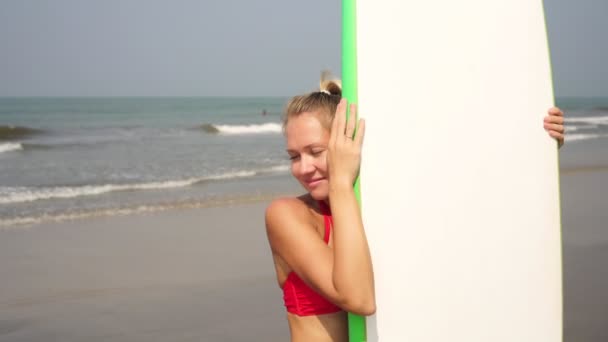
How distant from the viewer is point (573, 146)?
14.2 m

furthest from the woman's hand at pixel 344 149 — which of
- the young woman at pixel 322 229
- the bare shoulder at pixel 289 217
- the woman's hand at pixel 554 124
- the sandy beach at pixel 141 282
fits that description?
the sandy beach at pixel 141 282

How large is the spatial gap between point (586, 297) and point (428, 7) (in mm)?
2871

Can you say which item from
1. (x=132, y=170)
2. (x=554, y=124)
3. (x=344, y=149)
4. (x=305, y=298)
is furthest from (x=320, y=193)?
(x=132, y=170)

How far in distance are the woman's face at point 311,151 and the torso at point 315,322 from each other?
6 cm

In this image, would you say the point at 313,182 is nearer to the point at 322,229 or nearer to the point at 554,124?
the point at 322,229

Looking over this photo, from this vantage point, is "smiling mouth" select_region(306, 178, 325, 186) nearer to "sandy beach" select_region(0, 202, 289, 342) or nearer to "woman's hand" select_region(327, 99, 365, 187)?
"woman's hand" select_region(327, 99, 365, 187)

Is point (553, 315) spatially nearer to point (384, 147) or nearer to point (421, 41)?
point (384, 147)

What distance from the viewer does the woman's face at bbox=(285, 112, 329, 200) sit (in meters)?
1.76

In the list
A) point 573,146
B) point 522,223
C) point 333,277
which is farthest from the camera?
point 573,146

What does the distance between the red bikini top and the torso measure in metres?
0.01

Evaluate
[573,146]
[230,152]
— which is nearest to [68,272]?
[230,152]

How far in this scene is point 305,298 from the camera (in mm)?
1780

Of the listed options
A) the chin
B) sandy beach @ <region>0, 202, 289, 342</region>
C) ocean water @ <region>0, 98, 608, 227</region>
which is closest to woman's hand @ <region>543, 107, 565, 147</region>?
the chin

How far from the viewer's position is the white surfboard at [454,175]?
182cm
